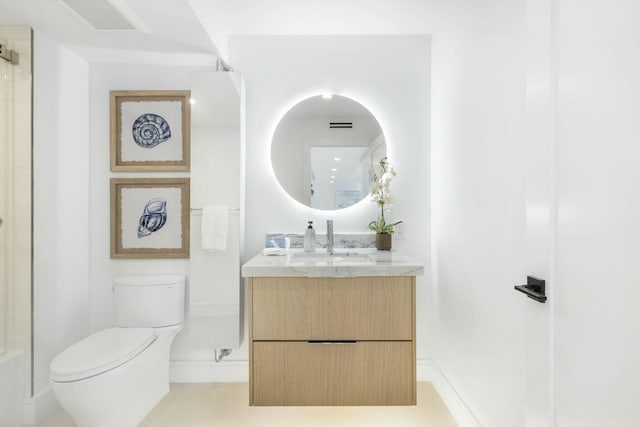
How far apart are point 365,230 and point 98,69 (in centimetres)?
208

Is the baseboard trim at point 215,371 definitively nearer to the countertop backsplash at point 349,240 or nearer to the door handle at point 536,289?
the countertop backsplash at point 349,240

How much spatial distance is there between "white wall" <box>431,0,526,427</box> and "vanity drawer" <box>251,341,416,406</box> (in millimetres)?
357

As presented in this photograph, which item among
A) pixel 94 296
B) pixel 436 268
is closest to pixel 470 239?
pixel 436 268

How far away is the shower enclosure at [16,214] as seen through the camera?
173 cm

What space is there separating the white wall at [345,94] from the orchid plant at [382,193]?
2.8 inches

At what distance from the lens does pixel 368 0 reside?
192 centimetres

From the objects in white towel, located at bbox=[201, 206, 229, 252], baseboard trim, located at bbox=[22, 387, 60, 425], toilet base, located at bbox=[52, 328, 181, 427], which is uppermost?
white towel, located at bbox=[201, 206, 229, 252]

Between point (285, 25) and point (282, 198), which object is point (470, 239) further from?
Answer: point (285, 25)

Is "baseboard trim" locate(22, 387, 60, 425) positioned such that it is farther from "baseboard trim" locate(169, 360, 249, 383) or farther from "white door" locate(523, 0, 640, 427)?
"white door" locate(523, 0, 640, 427)

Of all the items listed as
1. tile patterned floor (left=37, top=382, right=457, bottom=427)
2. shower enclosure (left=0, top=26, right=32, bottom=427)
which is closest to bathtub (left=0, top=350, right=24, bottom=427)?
shower enclosure (left=0, top=26, right=32, bottom=427)

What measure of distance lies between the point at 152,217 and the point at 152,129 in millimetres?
585

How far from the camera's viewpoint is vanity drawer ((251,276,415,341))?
1581mm

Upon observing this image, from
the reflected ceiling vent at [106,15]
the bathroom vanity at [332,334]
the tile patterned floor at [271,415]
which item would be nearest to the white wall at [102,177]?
the reflected ceiling vent at [106,15]

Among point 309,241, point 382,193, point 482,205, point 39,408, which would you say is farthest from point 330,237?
point 39,408
